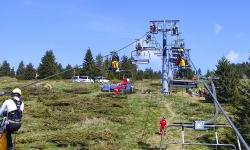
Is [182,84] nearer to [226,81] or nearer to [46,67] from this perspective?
[226,81]

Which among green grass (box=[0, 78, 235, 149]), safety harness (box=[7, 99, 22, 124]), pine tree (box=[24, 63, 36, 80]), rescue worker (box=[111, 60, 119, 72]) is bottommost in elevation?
green grass (box=[0, 78, 235, 149])

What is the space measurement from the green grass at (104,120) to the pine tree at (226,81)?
175 inches

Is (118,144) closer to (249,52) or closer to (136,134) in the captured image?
(136,134)

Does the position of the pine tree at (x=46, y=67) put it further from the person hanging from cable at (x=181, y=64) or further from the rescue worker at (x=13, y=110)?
the rescue worker at (x=13, y=110)

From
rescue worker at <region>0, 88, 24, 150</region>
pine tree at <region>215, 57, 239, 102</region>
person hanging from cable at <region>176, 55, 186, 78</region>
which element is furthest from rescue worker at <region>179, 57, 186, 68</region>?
rescue worker at <region>0, 88, 24, 150</region>

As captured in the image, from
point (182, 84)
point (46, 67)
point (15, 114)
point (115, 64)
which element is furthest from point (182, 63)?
point (46, 67)

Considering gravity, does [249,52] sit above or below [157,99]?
above

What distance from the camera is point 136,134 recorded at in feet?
102

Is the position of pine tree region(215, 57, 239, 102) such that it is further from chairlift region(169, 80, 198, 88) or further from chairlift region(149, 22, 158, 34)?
chairlift region(169, 80, 198, 88)

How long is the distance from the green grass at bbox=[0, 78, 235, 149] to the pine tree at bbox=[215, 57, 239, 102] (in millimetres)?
4447

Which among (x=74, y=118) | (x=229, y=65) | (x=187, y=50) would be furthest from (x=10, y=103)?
(x=229, y=65)

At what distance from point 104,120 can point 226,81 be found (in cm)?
1974

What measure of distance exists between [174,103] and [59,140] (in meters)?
16.9

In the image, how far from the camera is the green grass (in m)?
28.2
